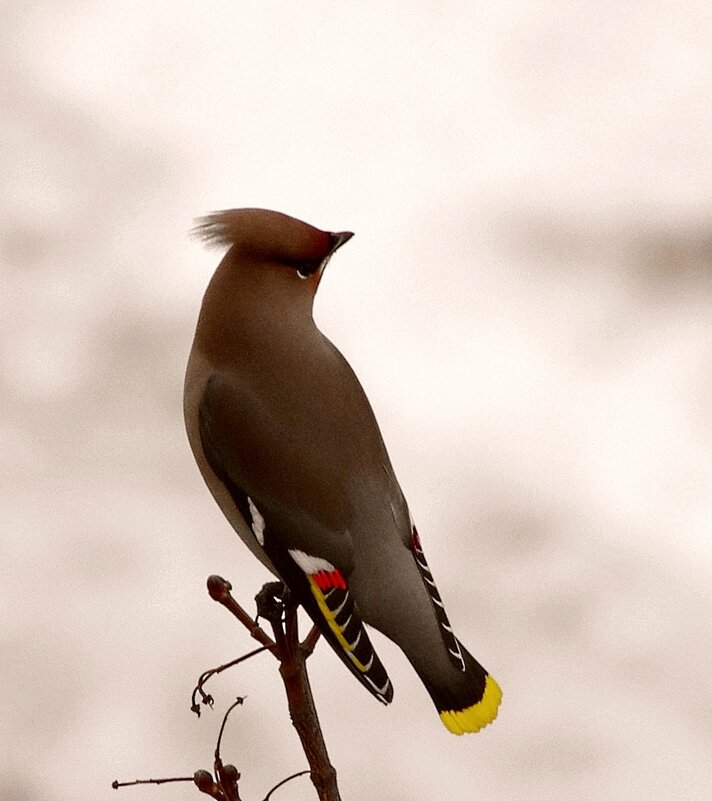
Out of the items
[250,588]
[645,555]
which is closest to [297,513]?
[250,588]

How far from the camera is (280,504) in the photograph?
2.06 meters

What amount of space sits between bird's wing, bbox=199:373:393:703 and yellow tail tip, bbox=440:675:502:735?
0.16 meters

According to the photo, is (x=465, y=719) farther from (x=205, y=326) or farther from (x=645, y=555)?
(x=645, y=555)

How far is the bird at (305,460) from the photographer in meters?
2.03

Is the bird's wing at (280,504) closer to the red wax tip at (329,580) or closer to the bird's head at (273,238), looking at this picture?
the red wax tip at (329,580)

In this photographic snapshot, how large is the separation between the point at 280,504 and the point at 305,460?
0.23 ft

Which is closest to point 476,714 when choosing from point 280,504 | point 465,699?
Answer: point 465,699

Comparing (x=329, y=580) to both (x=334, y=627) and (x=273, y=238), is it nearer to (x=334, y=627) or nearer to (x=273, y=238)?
(x=334, y=627)

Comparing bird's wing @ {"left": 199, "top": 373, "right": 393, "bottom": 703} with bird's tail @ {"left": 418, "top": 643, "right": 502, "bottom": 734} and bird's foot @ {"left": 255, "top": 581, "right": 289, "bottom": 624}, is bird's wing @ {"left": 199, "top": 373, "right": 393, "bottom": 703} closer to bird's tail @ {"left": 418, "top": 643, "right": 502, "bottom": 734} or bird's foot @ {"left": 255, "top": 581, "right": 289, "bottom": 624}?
bird's foot @ {"left": 255, "top": 581, "right": 289, "bottom": 624}

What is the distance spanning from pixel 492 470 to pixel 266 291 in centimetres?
212

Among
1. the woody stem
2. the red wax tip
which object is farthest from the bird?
the woody stem

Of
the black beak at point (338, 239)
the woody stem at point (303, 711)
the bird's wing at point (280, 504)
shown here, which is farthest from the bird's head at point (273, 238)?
the woody stem at point (303, 711)

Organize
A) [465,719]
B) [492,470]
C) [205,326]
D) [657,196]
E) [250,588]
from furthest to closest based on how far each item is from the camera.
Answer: [657,196]
[492,470]
[250,588]
[205,326]
[465,719]

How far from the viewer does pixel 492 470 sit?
4121mm
